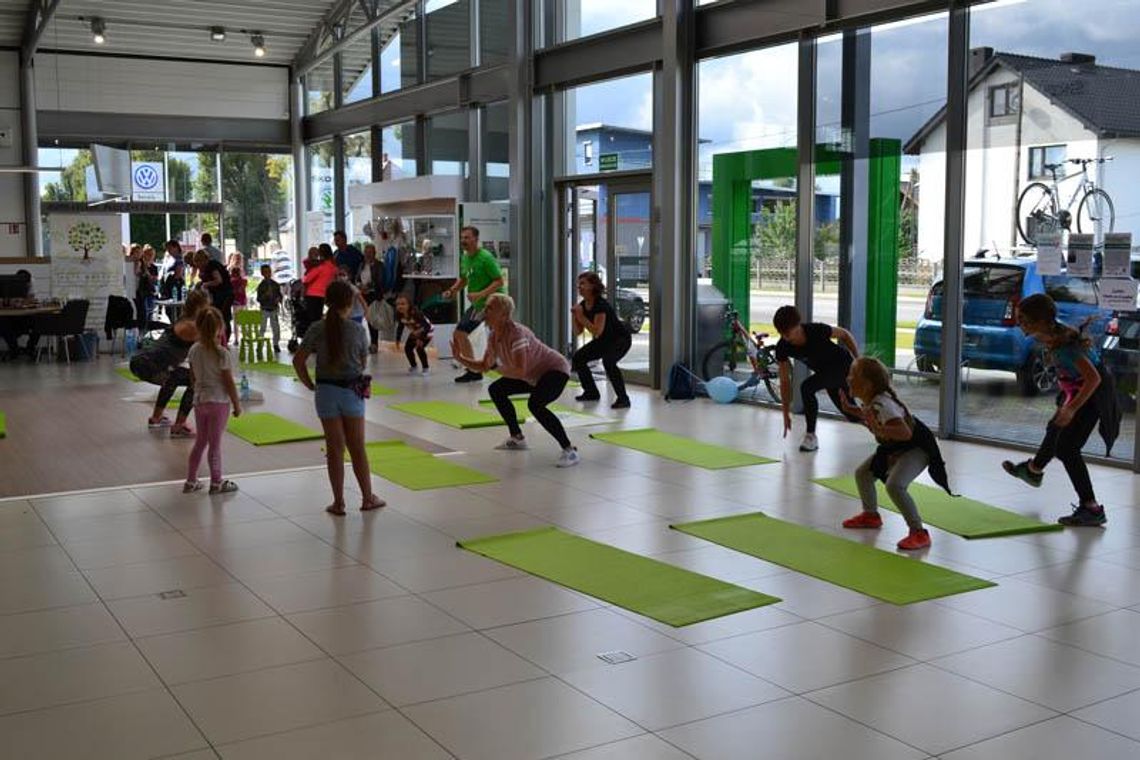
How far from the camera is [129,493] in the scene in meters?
7.21

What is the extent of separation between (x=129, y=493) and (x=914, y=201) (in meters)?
6.24

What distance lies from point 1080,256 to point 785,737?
5778mm

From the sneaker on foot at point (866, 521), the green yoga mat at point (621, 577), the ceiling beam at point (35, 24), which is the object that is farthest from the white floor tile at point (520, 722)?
the ceiling beam at point (35, 24)

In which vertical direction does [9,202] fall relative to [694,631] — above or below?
above

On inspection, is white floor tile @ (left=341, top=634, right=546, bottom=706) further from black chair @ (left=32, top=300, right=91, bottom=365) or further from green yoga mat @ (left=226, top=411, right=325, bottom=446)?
black chair @ (left=32, top=300, right=91, bottom=365)

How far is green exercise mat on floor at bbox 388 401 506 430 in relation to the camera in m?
9.98

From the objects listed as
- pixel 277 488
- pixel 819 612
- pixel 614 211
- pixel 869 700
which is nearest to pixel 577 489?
pixel 277 488

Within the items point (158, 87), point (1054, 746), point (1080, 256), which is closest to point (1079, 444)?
point (1080, 256)

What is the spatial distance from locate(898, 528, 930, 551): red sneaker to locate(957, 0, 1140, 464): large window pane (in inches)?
116

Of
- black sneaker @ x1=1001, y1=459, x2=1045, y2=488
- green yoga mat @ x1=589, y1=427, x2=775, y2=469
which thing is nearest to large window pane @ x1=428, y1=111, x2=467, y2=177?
green yoga mat @ x1=589, y1=427, x2=775, y2=469

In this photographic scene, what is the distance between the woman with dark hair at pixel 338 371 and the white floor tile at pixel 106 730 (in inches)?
103

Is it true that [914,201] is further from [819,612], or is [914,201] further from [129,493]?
[129,493]

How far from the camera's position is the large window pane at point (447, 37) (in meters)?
15.9

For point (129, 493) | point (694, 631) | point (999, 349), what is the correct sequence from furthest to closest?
point (999, 349)
point (129, 493)
point (694, 631)
